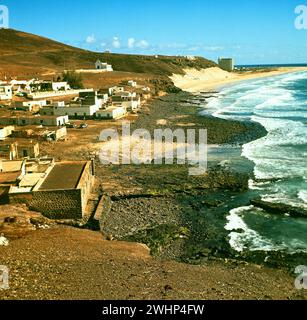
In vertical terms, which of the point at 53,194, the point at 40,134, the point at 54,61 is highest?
the point at 54,61

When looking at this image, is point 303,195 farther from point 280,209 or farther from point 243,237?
point 243,237

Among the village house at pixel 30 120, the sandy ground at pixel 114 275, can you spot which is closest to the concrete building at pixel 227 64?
the village house at pixel 30 120

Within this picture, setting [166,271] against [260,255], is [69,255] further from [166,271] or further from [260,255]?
[260,255]

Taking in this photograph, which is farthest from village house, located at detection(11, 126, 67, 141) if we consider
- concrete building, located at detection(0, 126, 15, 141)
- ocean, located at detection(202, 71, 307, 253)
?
ocean, located at detection(202, 71, 307, 253)

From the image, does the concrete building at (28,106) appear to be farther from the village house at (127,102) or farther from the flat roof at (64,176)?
the flat roof at (64,176)

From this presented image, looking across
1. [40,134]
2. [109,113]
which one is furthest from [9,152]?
[109,113]

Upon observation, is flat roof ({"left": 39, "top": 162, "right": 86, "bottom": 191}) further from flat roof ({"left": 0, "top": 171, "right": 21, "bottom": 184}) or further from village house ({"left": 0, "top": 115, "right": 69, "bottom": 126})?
village house ({"left": 0, "top": 115, "right": 69, "bottom": 126})
